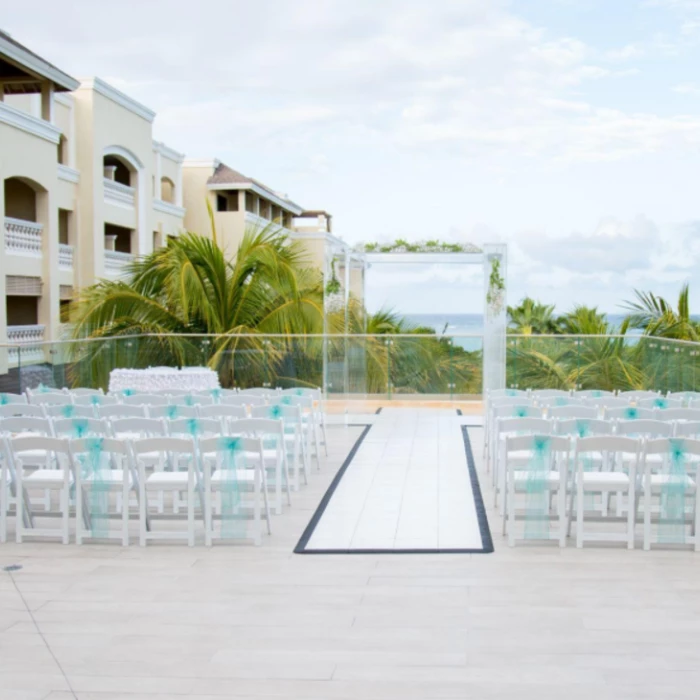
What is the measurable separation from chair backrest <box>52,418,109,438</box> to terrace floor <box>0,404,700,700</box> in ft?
3.64

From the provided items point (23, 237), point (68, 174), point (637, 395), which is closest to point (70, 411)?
point (637, 395)

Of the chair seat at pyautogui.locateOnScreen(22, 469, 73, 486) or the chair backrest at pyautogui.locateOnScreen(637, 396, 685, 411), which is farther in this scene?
the chair backrest at pyautogui.locateOnScreen(637, 396, 685, 411)

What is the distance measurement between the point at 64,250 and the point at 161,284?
29.2 feet

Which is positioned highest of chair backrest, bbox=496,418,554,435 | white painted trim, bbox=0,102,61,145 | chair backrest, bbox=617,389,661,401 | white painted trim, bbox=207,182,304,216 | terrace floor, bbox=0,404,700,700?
white painted trim, bbox=207,182,304,216

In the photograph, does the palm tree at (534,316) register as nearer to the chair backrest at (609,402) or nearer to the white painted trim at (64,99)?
the white painted trim at (64,99)

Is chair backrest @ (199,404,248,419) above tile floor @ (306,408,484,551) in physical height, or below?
above

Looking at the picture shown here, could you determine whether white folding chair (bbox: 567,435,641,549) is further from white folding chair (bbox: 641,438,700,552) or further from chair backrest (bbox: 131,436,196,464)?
chair backrest (bbox: 131,436,196,464)

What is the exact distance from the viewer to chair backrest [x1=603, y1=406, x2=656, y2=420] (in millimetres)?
8883

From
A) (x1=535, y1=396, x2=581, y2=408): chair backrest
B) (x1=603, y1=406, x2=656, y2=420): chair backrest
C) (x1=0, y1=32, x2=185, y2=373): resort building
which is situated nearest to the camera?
(x1=603, y1=406, x2=656, y2=420): chair backrest

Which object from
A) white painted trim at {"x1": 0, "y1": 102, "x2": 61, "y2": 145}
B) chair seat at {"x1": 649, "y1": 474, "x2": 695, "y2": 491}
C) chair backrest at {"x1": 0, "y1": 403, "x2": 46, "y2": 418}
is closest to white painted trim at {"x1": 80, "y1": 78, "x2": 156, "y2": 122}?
white painted trim at {"x1": 0, "y1": 102, "x2": 61, "y2": 145}

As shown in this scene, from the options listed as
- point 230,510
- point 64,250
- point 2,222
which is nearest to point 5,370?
point 230,510

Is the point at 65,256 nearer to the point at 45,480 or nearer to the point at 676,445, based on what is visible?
the point at 45,480

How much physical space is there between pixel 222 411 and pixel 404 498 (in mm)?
1858

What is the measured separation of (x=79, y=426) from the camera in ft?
26.4
